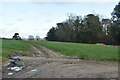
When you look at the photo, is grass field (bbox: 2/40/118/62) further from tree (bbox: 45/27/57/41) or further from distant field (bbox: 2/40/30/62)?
tree (bbox: 45/27/57/41)

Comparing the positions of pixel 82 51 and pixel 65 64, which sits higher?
pixel 82 51

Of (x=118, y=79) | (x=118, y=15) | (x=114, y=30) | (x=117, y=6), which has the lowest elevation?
(x=118, y=79)

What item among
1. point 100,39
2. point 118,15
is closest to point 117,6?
point 118,15

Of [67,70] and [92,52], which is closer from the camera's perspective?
[67,70]

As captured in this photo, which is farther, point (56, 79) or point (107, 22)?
point (107, 22)

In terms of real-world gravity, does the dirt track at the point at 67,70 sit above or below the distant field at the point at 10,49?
below

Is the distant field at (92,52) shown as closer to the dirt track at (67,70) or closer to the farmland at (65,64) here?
the farmland at (65,64)

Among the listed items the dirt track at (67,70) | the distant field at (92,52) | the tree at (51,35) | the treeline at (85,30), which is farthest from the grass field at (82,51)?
the tree at (51,35)

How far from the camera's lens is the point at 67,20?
150 ft

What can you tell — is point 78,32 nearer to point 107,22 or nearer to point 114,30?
point 107,22

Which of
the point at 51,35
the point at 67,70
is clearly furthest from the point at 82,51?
the point at 51,35

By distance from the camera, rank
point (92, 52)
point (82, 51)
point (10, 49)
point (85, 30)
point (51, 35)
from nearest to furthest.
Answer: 1. point (92, 52)
2. point (10, 49)
3. point (82, 51)
4. point (85, 30)
5. point (51, 35)

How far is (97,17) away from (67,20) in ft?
31.8

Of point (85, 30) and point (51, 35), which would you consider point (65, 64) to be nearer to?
point (85, 30)
